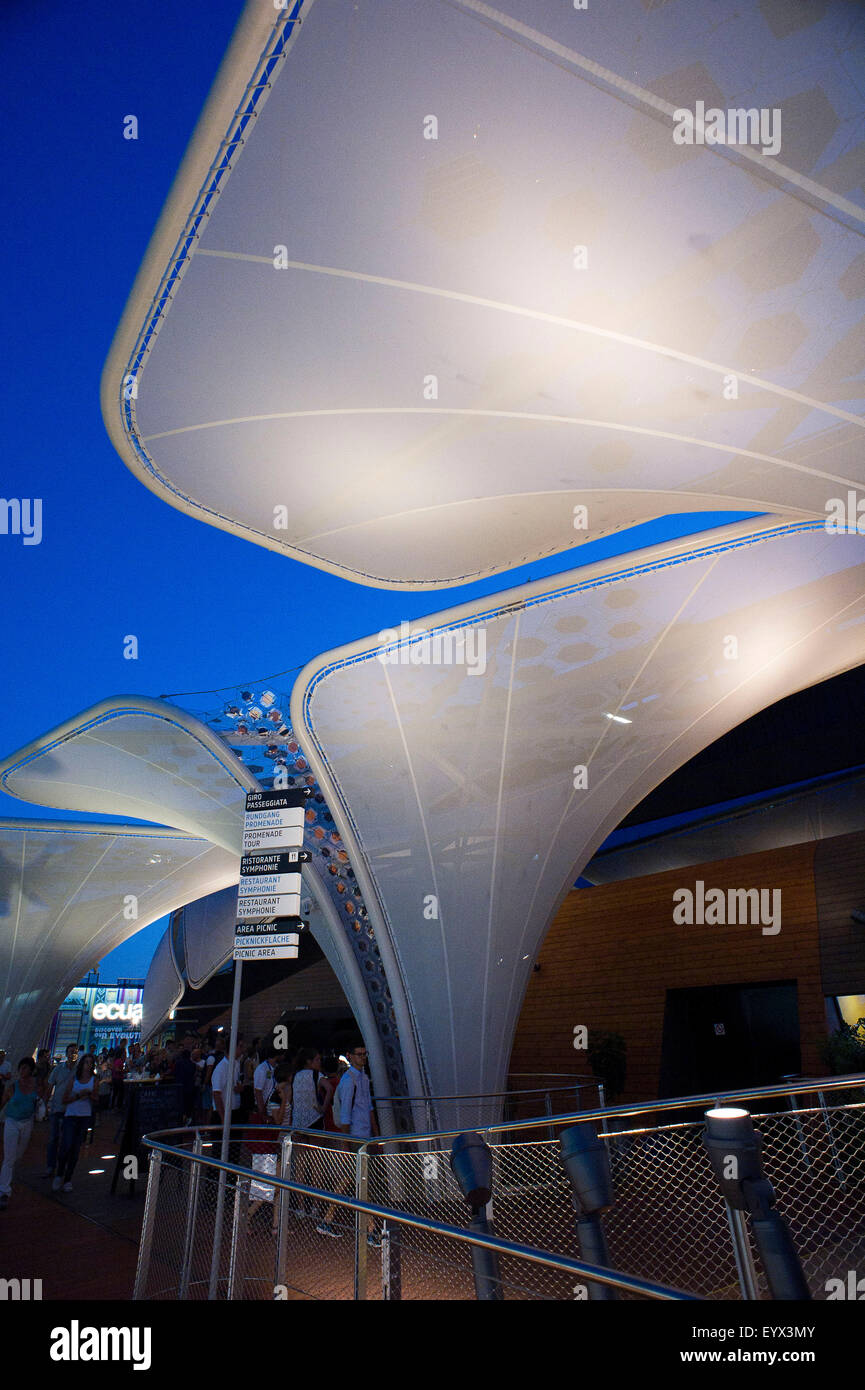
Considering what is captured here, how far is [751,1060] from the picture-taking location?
15648 millimetres

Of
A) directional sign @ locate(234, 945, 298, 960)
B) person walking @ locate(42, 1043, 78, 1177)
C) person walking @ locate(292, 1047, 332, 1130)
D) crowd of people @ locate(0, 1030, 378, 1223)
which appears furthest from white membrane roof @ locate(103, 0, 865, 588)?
person walking @ locate(42, 1043, 78, 1177)

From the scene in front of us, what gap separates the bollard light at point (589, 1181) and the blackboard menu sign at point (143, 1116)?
29.1ft

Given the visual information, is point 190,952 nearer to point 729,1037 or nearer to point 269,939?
point 729,1037

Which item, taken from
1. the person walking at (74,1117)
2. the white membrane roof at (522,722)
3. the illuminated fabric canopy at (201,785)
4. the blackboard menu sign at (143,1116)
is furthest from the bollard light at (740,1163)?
the person walking at (74,1117)

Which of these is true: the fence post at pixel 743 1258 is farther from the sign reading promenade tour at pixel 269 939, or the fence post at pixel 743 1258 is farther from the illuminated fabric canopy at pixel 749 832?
the illuminated fabric canopy at pixel 749 832

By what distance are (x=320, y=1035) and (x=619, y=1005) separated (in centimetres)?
1365

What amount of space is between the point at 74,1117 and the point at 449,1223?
8.96m

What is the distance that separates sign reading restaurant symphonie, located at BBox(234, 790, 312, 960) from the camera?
23.0 ft

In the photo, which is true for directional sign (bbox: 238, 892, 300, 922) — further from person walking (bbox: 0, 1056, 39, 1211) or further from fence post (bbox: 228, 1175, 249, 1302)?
person walking (bbox: 0, 1056, 39, 1211)

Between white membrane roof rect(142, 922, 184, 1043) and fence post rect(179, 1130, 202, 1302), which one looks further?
white membrane roof rect(142, 922, 184, 1043)

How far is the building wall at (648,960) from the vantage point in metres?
14.8

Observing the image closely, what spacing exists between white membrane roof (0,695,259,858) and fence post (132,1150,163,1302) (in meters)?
6.72

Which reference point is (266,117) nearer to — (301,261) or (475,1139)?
(301,261)

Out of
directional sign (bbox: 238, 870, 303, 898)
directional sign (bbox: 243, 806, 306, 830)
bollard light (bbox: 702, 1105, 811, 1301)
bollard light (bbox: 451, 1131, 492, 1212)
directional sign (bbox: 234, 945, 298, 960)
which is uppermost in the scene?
directional sign (bbox: 243, 806, 306, 830)
